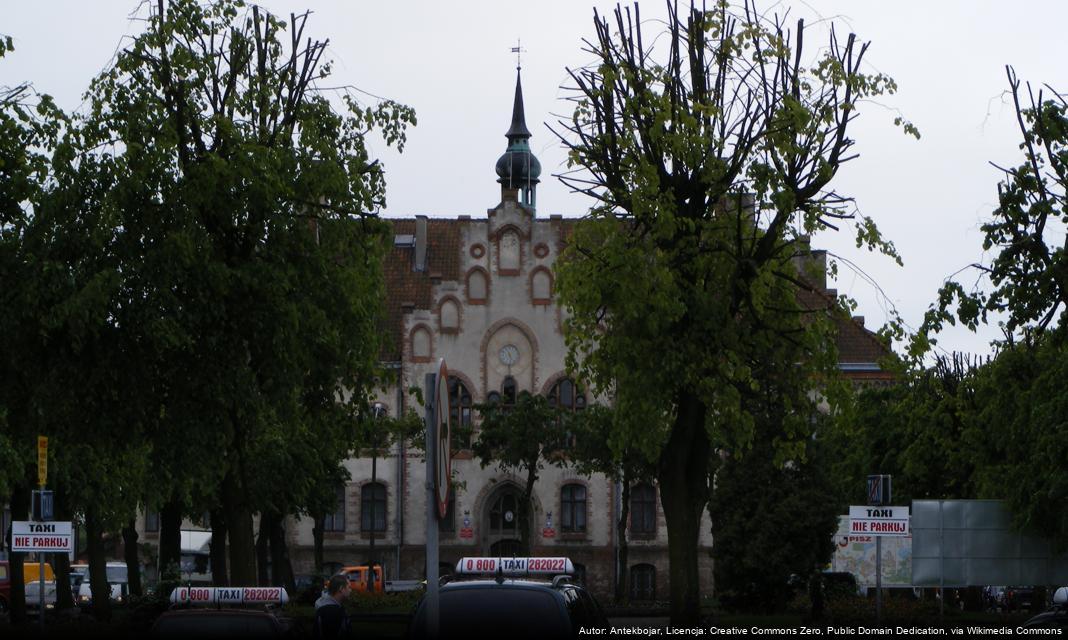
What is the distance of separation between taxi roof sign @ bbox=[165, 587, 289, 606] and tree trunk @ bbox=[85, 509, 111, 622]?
19.7m

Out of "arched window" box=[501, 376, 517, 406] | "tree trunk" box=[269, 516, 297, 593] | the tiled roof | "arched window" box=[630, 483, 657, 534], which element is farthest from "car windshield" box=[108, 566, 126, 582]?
"arched window" box=[630, 483, 657, 534]

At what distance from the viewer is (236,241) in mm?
25781

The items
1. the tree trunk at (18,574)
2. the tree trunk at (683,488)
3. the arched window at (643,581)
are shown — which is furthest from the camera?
the arched window at (643,581)

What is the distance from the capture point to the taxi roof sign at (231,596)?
21.5m

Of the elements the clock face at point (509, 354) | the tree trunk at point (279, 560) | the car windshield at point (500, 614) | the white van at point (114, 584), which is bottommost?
the white van at point (114, 584)

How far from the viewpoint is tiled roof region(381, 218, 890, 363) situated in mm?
76250

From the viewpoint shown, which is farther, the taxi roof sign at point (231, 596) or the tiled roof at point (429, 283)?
the tiled roof at point (429, 283)

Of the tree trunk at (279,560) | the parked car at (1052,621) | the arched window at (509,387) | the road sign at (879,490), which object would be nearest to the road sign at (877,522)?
the road sign at (879,490)

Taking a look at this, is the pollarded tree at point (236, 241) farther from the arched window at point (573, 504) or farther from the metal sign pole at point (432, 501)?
the arched window at point (573, 504)

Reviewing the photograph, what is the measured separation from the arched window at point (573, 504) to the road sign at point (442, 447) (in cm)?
6474

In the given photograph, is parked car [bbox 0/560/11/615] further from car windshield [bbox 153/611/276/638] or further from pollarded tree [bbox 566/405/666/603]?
car windshield [bbox 153/611/276/638]

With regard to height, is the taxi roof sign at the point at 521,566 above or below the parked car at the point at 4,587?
above

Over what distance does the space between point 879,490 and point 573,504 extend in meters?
50.6

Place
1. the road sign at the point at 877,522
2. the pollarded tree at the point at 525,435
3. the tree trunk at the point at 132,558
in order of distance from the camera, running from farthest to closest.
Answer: the pollarded tree at the point at 525,435, the tree trunk at the point at 132,558, the road sign at the point at 877,522
